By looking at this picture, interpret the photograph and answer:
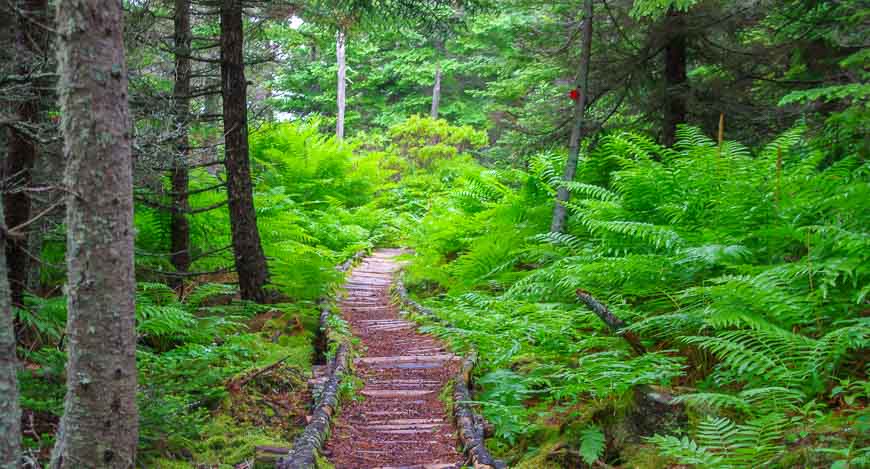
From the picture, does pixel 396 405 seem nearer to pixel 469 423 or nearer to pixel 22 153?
pixel 469 423

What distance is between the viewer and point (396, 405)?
565 centimetres

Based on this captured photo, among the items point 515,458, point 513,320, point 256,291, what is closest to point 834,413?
point 515,458

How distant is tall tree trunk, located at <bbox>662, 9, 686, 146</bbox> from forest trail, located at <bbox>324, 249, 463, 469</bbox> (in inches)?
189

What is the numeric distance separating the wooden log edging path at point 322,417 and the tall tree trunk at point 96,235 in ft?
3.52

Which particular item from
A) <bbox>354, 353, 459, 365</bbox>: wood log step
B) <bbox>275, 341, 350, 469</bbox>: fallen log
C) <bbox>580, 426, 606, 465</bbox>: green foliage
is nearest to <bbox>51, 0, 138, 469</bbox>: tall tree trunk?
<bbox>275, 341, 350, 469</bbox>: fallen log

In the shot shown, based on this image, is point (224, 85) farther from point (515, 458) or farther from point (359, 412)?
point (515, 458)

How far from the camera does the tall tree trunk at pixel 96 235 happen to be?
124 inches

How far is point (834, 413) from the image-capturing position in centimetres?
317

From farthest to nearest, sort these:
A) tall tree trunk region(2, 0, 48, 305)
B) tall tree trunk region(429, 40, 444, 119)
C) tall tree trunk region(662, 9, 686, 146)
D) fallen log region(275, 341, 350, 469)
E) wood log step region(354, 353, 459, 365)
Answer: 1. tall tree trunk region(429, 40, 444, 119)
2. tall tree trunk region(662, 9, 686, 146)
3. wood log step region(354, 353, 459, 365)
4. tall tree trunk region(2, 0, 48, 305)
5. fallen log region(275, 341, 350, 469)

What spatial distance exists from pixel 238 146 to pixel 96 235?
4811mm

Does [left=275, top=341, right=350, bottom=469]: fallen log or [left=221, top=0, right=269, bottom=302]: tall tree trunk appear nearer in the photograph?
[left=275, top=341, right=350, bottom=469]: fallen log

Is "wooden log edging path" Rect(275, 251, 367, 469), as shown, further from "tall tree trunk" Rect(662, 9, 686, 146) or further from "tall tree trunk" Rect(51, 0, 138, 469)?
"tall tree trunk" Rect(662, 9, 686, 146)

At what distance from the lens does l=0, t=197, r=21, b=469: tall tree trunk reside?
3.03 m

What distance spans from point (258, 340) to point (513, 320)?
3.24 m
